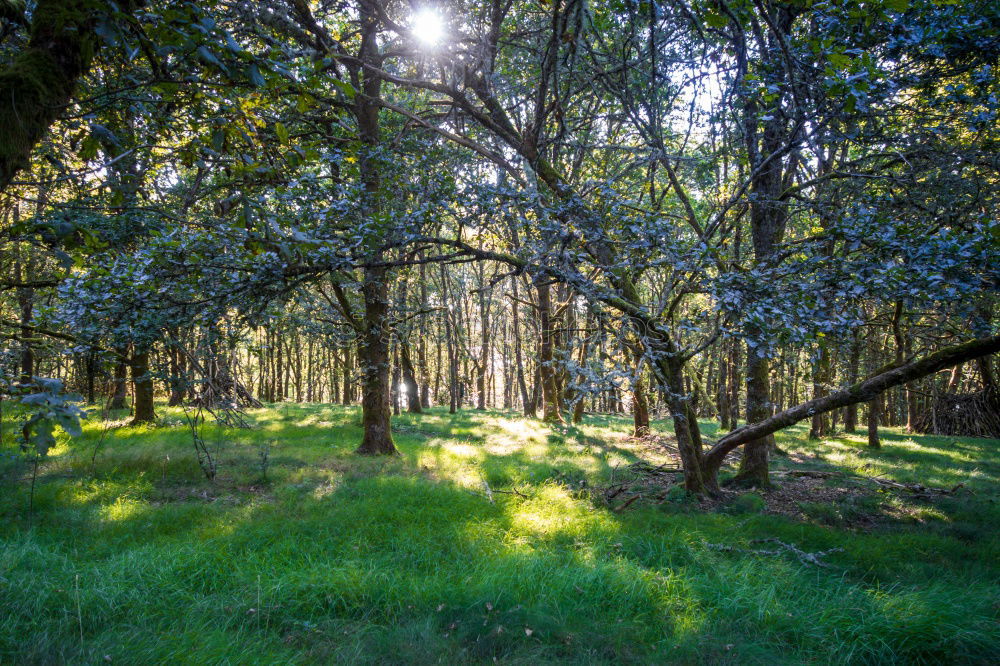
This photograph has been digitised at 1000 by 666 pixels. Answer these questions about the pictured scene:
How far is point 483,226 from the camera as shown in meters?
5.73

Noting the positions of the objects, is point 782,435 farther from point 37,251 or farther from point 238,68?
point 37,251

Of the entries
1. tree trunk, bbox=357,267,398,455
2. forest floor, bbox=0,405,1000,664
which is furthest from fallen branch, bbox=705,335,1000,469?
tree trunk, bbox=357,267,398,455

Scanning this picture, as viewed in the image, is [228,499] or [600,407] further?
[600,407]

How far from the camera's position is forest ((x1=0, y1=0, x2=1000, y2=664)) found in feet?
10.6

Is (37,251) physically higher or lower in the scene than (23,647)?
higher

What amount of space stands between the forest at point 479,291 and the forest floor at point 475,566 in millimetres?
34

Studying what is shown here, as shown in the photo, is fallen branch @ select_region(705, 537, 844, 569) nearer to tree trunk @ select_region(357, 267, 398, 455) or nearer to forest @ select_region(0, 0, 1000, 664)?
forest @ select_region(0, 0, 1000, 664)

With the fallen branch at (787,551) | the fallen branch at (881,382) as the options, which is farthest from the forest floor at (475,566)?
the fallen branch at (881,382)

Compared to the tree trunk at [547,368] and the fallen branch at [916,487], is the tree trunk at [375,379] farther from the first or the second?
the fallen branch at [916,487]

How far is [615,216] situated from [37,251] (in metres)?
14.7

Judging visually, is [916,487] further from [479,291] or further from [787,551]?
[479,291]

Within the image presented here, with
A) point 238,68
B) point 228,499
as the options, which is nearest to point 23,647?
point 228,499

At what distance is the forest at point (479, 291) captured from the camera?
3.22 m

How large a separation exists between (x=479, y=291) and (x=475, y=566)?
10.3 ft
